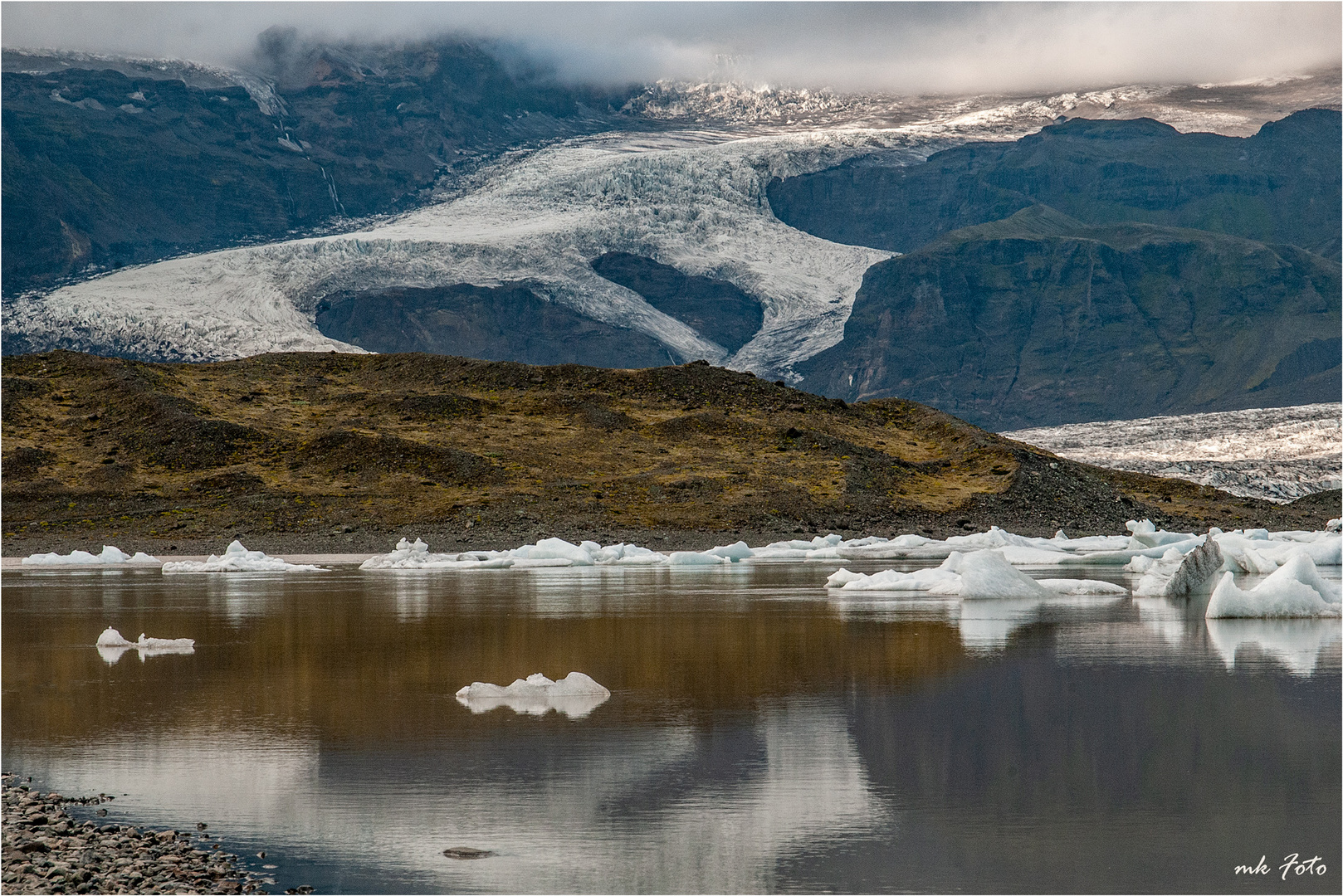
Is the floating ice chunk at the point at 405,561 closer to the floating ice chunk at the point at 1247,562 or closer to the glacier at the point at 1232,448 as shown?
the floating ice chunk at the point at 1247,562

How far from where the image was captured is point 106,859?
1162cm

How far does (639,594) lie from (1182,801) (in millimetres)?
27991

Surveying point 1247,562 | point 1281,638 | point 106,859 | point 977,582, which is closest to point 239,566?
point 977,582

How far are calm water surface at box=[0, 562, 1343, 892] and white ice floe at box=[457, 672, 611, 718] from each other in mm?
348

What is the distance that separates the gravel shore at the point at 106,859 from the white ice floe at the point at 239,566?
43.3 m

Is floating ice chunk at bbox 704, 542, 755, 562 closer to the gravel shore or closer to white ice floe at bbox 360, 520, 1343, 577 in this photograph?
white ice floe at bbox 360, 520, 1343, 577

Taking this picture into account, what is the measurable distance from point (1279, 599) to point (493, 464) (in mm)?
66882

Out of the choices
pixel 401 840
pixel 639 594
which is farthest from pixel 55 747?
pixel 639 594

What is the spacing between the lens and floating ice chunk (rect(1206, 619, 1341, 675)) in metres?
23.2

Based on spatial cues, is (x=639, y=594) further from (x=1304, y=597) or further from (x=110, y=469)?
(x=110, y=469)

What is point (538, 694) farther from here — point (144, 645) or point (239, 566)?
point (239, 566)

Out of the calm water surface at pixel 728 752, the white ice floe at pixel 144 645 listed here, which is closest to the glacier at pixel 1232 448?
the calm water surface at pixel 728 752

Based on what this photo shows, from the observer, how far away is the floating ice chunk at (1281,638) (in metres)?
23.2

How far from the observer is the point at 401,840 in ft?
40.1
